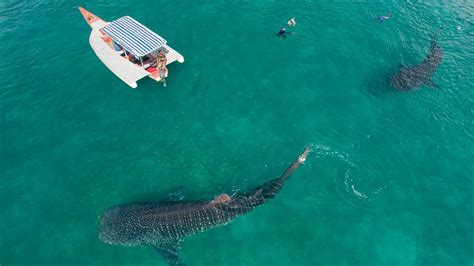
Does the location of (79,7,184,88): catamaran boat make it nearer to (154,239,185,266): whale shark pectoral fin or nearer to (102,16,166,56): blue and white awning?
(102,16,166,56): blue and white awning

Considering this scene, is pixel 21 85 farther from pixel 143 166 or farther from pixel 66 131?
pixel 143 166

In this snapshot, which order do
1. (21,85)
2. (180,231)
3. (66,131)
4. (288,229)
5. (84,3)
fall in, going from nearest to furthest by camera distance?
(180,231)
(288,229)
(66,131)
(21,85)
(84,3)

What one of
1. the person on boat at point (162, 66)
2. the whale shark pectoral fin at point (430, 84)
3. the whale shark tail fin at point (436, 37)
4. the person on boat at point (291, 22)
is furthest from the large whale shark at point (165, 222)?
the whale shark tail fin at point (436, 37)

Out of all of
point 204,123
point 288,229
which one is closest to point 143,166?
point 204,123

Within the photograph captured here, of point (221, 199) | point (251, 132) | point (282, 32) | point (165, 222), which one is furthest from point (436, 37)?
point (165, 222)

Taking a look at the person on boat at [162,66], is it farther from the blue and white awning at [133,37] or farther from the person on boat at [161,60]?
the blue and white awning at [133,37]

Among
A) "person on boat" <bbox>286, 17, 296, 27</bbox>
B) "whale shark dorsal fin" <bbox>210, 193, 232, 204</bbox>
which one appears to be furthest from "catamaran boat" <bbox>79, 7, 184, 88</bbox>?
"whale shark dorsal fin" <bbox>210, 193, 232, 204</bbox>
